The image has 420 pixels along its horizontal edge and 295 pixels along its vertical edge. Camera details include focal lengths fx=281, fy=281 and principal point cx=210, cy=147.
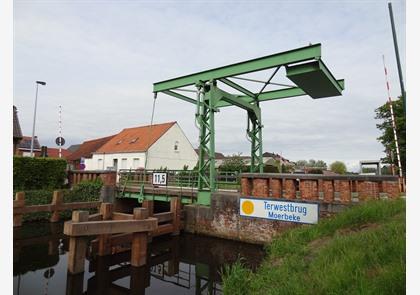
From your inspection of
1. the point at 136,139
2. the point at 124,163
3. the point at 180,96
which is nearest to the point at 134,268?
the point at 180,96

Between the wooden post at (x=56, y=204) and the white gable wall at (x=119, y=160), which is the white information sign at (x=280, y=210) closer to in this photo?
the wooden post at (x=56, y=204)

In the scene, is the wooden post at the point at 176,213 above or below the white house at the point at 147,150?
below

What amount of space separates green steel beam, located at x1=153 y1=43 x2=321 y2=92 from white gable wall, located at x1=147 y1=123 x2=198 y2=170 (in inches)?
636

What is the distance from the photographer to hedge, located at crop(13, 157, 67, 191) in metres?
14.1

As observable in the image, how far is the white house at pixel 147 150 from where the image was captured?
2702 centimetres

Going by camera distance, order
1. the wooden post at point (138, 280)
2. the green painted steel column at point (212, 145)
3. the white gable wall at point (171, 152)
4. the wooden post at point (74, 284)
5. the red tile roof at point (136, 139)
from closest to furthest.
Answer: the wooden post at point (74, 284), the wooden post at point (138, 280), the green painted steel column at point (212, 145), the white gable wall at point (171, 152), the red tile roof at point (136, 139)

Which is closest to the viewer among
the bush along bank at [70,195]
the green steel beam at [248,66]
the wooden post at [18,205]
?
the green steel beam at [248,66]

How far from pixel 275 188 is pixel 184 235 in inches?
168

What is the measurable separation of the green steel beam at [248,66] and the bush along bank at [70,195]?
280 inches

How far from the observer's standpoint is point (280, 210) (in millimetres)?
8734

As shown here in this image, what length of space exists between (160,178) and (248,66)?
21.0ft

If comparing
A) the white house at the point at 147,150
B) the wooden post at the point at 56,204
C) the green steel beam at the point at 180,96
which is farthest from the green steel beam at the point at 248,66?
the white house at the point at 147,150

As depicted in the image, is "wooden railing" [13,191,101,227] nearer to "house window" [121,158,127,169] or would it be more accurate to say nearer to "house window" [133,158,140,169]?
"house window" [133,158,140,169]

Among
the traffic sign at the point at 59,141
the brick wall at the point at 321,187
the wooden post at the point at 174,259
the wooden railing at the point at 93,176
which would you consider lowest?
the wooden post at the point at 174,259
